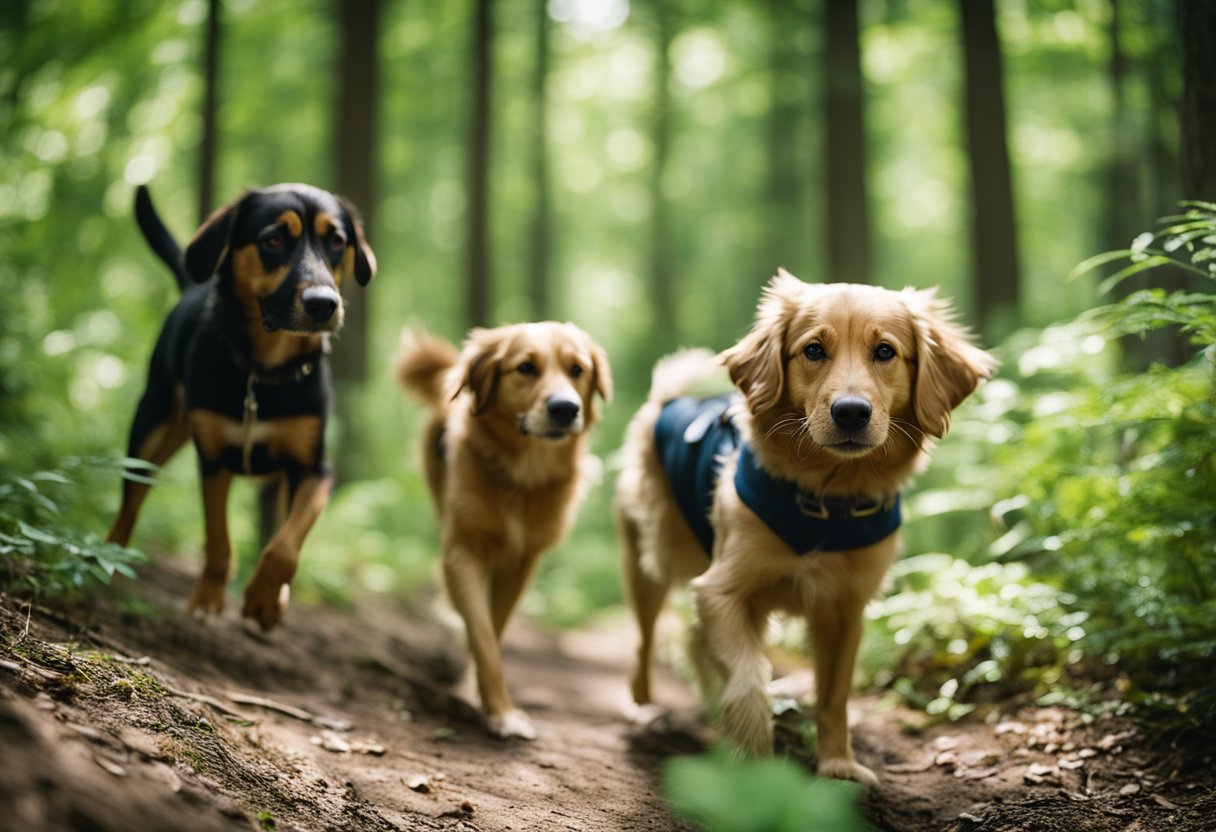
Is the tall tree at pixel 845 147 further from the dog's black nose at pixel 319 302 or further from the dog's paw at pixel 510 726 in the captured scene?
the dog's black nose at pixel 319 302

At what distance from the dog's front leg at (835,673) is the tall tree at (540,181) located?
48.4 feet

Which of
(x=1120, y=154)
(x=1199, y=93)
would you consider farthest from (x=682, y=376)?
(x=1120, y=154)

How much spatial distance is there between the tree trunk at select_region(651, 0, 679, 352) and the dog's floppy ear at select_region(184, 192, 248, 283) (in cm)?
1592

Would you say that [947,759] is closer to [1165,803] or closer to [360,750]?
[1165,803]

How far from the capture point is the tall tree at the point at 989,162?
372 inches

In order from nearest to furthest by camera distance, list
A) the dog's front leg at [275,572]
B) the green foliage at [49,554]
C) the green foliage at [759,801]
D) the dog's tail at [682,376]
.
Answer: the green foliage at [759,801] < the green foliage at [49,554] < the dog's front leg at [275,572] < the dog's tail at [682,376]

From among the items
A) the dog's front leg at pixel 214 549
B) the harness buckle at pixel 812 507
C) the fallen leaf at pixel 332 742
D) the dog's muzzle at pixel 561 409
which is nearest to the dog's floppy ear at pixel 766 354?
the harness buckle at pixel 812 507

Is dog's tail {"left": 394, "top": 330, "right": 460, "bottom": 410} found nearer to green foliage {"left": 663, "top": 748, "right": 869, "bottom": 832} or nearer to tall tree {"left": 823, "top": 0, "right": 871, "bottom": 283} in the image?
green foliage {"left": 663, "top": 748, "right": 869, "bottom": 832}

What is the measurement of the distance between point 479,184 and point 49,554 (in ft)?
38.4

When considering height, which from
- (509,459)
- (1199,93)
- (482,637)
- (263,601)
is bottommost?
(482,637)

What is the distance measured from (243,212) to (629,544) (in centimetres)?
283

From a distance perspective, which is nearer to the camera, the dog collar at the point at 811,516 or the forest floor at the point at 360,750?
the forest floor at the point at 360,750

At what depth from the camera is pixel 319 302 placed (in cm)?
421

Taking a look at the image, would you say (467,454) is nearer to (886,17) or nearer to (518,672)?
(518,672)
